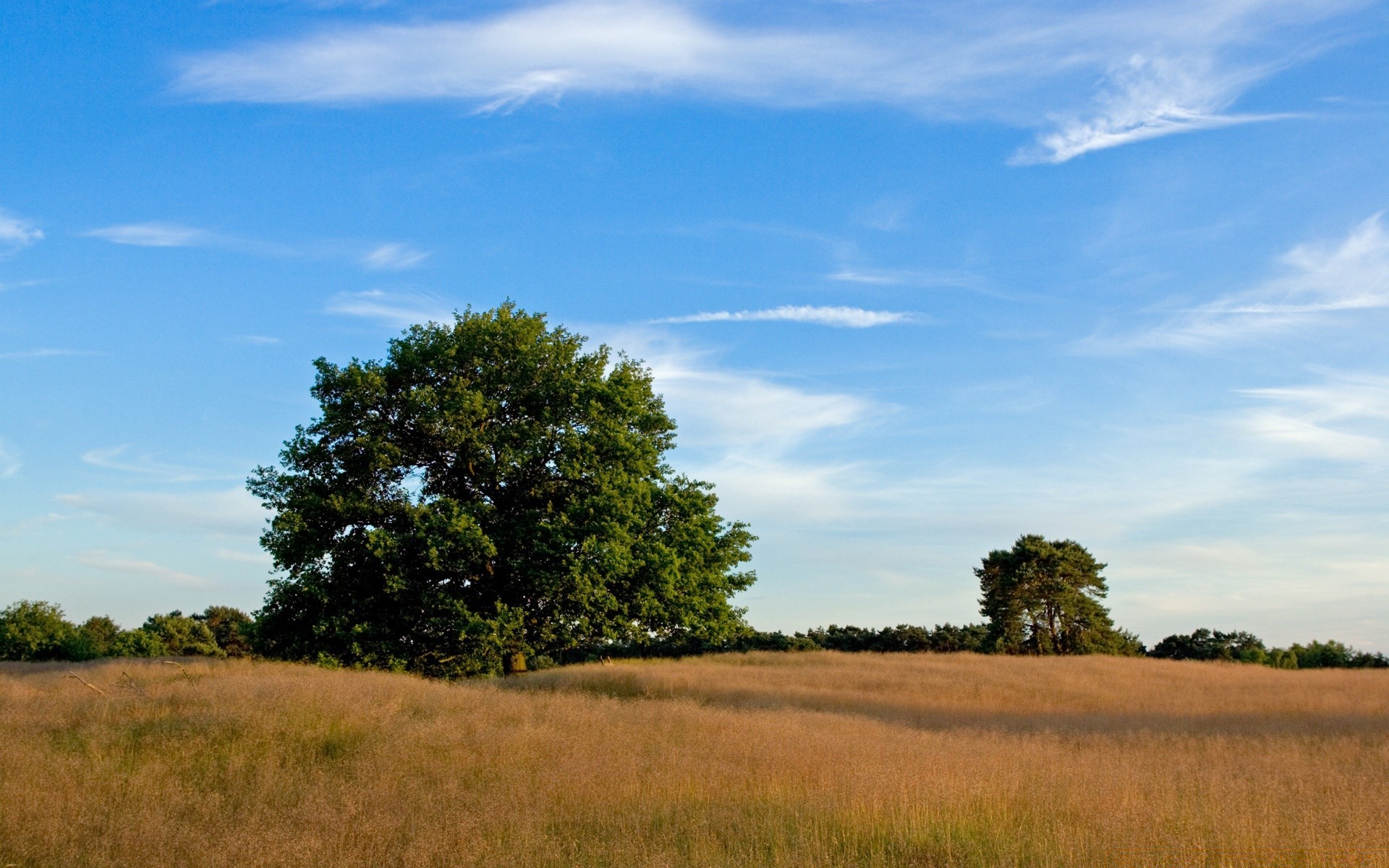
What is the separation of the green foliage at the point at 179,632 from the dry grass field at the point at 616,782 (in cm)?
3860

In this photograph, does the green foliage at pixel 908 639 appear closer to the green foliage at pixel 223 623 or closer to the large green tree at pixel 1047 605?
the large green tree at pixel 1047 605

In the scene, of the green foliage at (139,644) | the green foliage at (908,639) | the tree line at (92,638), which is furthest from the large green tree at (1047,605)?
the green foliage at (139,644)

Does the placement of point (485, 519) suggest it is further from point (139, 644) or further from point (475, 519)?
point (139, 644)

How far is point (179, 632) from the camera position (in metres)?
57.2

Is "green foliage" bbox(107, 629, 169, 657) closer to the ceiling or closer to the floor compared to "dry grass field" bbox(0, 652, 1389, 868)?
closer to the floor

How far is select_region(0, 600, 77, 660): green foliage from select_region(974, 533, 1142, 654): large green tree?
1931 inches

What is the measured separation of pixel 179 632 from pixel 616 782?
187 ft

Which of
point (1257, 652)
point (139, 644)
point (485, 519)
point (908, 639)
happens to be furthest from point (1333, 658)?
point (139, 644)

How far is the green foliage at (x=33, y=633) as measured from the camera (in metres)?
49.2

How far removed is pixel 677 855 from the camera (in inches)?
307

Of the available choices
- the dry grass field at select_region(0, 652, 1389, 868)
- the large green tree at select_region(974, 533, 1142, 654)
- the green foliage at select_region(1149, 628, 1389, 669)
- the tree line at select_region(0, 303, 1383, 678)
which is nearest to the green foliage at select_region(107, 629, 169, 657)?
the tree line at select_region(0, 303, 1383, 678)

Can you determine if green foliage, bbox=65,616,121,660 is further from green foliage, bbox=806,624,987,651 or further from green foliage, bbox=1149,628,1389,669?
green foliage, bbox=1149,628,1389,669

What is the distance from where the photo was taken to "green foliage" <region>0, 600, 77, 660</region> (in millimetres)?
49219

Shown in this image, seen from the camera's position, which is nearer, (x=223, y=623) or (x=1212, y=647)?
(x=1212, y=647)
